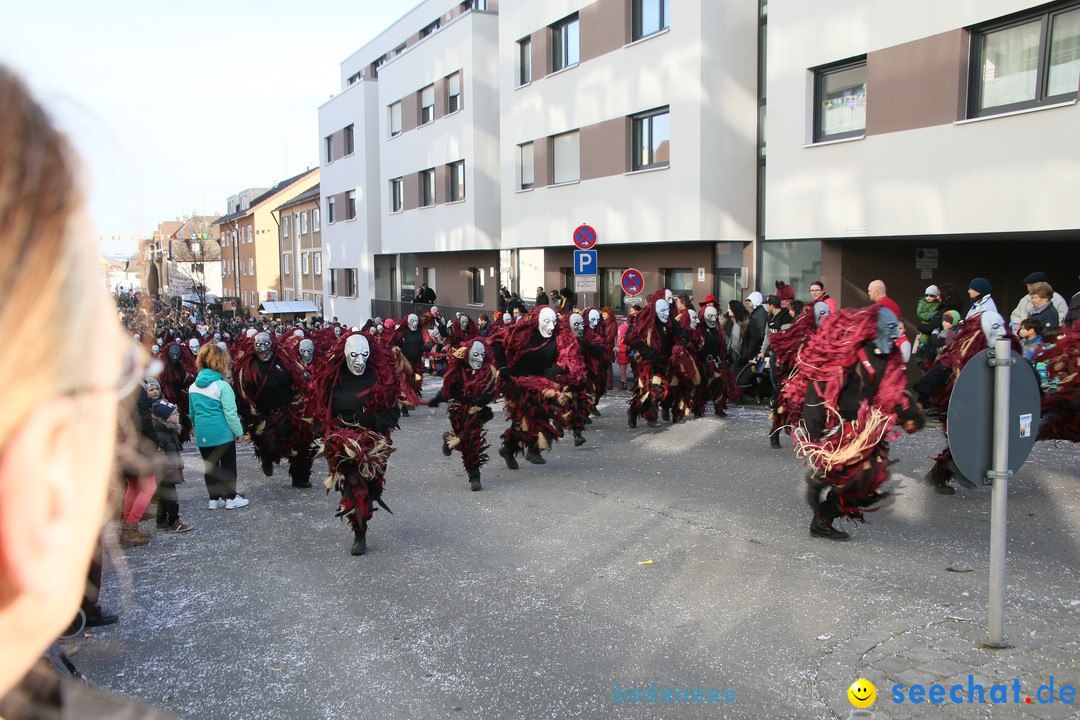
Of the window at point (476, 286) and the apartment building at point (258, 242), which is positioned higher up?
the apartment building at point (258, 242)

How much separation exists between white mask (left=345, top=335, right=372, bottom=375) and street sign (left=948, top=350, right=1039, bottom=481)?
5.11m

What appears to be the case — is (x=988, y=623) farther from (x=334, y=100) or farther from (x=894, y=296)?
(x=334, y=100)

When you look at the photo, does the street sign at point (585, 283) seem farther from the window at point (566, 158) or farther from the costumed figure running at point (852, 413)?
the costumed figure running at point (852, 413)

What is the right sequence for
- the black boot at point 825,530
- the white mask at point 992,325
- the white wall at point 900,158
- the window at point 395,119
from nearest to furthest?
the black boot at point 825,530 → the white mask at point 992,325 → the white wall at point 900,158 → the window at point 395,119

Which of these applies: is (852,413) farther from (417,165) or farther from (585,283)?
(417,165)

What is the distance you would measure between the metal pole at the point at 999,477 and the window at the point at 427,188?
29.2m

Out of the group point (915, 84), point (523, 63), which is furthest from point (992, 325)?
point (523, 63)

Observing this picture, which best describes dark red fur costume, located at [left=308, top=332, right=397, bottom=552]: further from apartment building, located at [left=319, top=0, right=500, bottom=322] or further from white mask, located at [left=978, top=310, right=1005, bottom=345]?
apartment building, located at [left=319, top=0, right=500, bottom=322]

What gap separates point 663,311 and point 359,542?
21.3 ft

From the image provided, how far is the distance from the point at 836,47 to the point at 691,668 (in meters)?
13.4

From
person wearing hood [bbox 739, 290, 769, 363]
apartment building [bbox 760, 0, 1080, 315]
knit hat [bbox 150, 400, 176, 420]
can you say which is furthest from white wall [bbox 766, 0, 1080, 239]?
knit hat [bbox 150, 400, 176, 420]

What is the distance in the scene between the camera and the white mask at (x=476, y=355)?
9.75 meters

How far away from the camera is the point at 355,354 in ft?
26.1

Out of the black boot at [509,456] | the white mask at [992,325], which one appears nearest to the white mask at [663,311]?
the black boot at [509,456]
